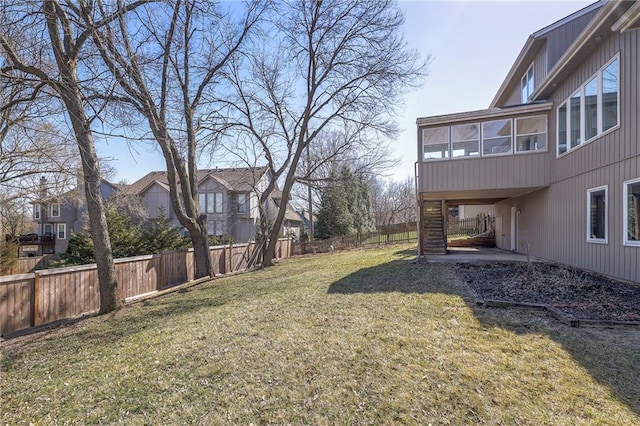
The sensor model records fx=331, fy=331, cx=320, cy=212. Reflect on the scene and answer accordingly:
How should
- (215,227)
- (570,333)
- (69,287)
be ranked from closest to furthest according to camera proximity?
(570,333), (69,287), (215,227)

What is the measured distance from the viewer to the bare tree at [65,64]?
213 inches

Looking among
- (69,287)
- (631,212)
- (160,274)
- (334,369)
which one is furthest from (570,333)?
(160,274)

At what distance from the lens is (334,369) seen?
3.55 metres

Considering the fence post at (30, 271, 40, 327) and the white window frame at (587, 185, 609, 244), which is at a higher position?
the white window frame at (587, 185, 609, 244)

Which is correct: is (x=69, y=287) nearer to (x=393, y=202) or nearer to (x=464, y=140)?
(x=464, y=140)

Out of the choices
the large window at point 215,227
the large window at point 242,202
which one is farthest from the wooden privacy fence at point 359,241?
the large window at point 215,227

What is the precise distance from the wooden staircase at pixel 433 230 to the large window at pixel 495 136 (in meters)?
3.70

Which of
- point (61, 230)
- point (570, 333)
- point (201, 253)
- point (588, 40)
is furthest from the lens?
point (61, 230)

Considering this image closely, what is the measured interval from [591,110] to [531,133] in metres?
2.64

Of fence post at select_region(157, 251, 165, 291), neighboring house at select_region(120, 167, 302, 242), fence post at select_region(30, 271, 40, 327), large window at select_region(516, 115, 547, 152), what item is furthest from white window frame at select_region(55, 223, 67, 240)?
large window at select_region(516, 115, 547, 152)

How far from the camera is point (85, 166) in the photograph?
7.21 metres

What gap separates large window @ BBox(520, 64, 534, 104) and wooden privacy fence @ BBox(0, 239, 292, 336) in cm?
1487

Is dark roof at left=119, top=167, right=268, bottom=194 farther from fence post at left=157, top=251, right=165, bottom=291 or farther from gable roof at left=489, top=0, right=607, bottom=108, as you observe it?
gable roof at left=489, top=0, right=607, bottom=108

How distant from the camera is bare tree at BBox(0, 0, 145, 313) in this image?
A: 5406 millimetres
